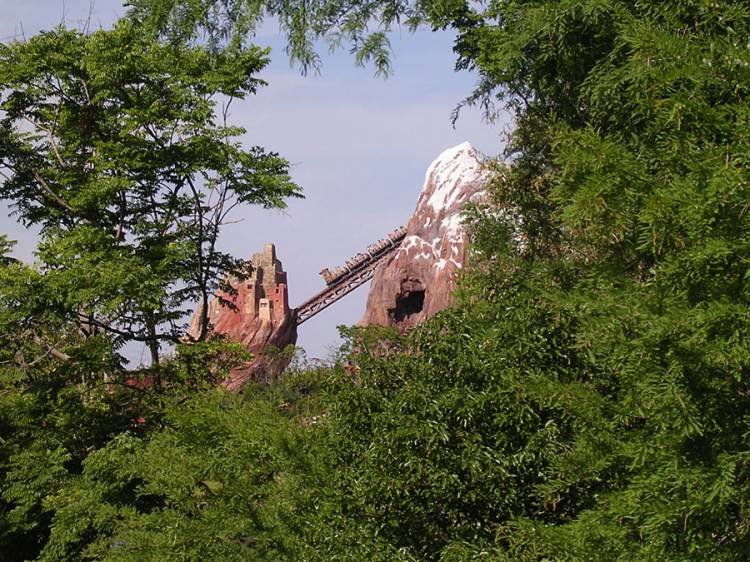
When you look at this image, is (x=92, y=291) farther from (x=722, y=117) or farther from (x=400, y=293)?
(x=400, y=293)

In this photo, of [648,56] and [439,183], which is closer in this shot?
[648,56]

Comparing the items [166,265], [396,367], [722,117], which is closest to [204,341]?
[166,265]

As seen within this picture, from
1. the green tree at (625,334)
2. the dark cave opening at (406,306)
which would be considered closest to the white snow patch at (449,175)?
the dark cave opening at (406,306)

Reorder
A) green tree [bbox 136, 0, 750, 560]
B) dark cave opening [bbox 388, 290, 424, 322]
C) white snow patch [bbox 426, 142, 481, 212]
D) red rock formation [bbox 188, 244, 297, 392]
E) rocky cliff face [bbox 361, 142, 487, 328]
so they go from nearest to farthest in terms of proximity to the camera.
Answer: green tree [bbox 136, 0, 750, 560] → rocky cliff face [bbox 361, 142, 487, 328] → white snow patch [bbox 426, 142, 481, 212] → dark cave opening [bbox 388, 290, 424, 322] → red rock formation [bbox 188, 244, 297, 392]

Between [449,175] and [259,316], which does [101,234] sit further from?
[259,316]

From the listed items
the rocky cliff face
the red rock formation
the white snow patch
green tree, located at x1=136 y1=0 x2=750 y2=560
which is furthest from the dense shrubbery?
the red rock formation

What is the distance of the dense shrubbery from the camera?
7.50 metres

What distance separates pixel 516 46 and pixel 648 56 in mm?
2960

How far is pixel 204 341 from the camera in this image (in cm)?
1659

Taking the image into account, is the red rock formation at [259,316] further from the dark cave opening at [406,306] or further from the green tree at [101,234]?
the green tree at [101,234]

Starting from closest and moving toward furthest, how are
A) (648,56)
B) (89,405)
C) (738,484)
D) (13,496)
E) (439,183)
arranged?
(738,484)
(648,56)
(13,496)
(89,405)
(439,183)

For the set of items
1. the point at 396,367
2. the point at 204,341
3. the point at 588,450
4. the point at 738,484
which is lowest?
the point at 738,484

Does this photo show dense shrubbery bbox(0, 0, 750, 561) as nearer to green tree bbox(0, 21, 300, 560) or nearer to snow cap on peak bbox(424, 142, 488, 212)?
green tree bbox(0, 21, 300, 560)

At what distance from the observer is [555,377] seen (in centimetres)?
952
